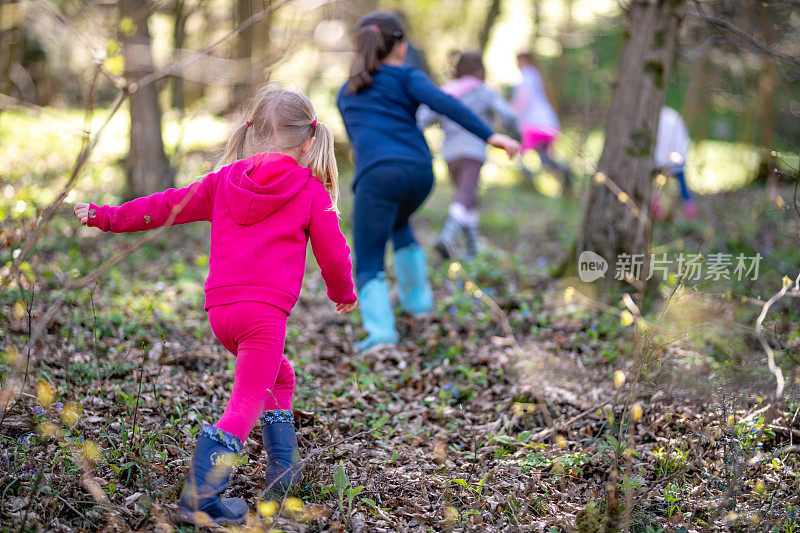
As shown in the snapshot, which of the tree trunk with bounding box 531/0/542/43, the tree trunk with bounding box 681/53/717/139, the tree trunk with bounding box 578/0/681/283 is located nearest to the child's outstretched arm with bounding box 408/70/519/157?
the tree trunk with bounding box 578/0/681/283

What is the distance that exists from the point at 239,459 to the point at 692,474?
6.80ft

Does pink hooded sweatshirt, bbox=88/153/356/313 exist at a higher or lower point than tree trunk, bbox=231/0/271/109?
lower

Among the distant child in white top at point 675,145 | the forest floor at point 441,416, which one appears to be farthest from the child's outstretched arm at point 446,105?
the distant child in white top at point 675,145

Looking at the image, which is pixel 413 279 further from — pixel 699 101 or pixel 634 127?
pixel 699 101

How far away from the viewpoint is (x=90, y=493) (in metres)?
2.65

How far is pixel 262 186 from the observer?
2658 mm

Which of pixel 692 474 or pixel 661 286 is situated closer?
pixel 692 474

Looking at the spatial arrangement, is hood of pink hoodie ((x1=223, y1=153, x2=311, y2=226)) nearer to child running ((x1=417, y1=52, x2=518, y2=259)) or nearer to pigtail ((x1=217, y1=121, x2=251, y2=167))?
pigtail ((x1=217, y1=121, x2=251, y2=167))

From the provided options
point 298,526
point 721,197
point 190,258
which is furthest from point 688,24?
point 298,526

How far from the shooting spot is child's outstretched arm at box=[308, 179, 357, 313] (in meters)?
2.75

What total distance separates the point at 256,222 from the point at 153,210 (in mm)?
473

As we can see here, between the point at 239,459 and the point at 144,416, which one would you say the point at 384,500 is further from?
the point at 144,416

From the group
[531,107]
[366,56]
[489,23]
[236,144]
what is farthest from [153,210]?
[489,23]

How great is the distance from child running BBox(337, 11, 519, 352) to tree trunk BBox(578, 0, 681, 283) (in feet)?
4.83
